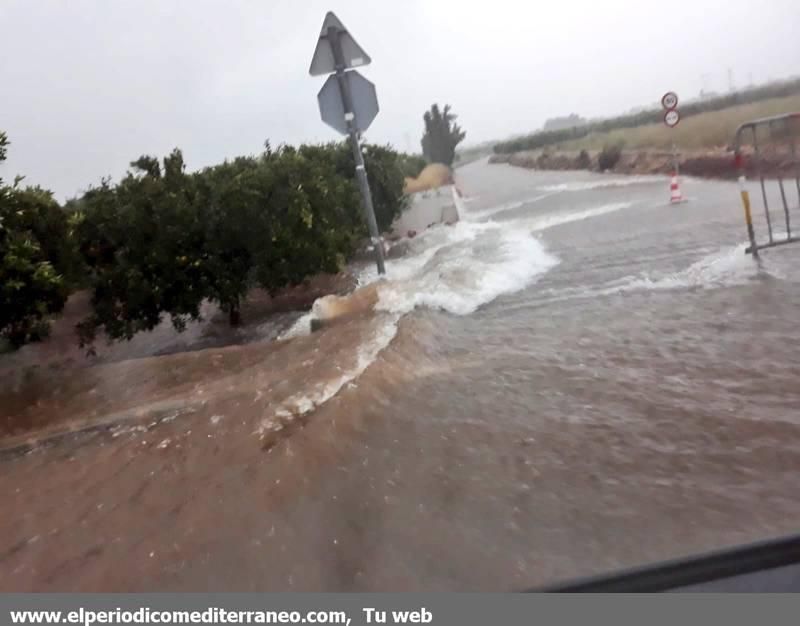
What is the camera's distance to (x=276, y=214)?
10.4 meters

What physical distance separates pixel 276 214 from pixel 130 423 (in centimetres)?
495

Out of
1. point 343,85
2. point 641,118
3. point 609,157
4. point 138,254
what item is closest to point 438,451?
point 343,85

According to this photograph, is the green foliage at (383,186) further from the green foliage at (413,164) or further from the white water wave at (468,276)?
the green foliage at (413,164)

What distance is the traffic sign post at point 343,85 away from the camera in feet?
29.6

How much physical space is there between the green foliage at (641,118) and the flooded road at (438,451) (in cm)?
1208

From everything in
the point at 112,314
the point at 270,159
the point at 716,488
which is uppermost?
the point at 270,159

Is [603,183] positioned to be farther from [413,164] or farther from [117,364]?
A: [117,364]

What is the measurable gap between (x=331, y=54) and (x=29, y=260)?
4166 millimetres

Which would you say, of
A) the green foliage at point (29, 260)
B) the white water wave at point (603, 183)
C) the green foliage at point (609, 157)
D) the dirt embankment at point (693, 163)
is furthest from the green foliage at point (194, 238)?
the green foliage at point (609, 157)

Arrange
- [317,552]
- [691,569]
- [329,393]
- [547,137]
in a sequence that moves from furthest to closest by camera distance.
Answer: [547,137] → [329,393] → [317,552] → [691,569]

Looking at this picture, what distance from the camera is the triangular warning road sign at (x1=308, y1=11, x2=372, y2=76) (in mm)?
9008

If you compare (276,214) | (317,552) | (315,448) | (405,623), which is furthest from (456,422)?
(276,214)

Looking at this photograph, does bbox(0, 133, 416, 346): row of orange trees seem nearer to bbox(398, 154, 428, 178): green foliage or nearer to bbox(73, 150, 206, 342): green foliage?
bbox(73, 150, 206, 342): green foliage

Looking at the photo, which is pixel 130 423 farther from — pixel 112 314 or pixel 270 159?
pixel 270 159
